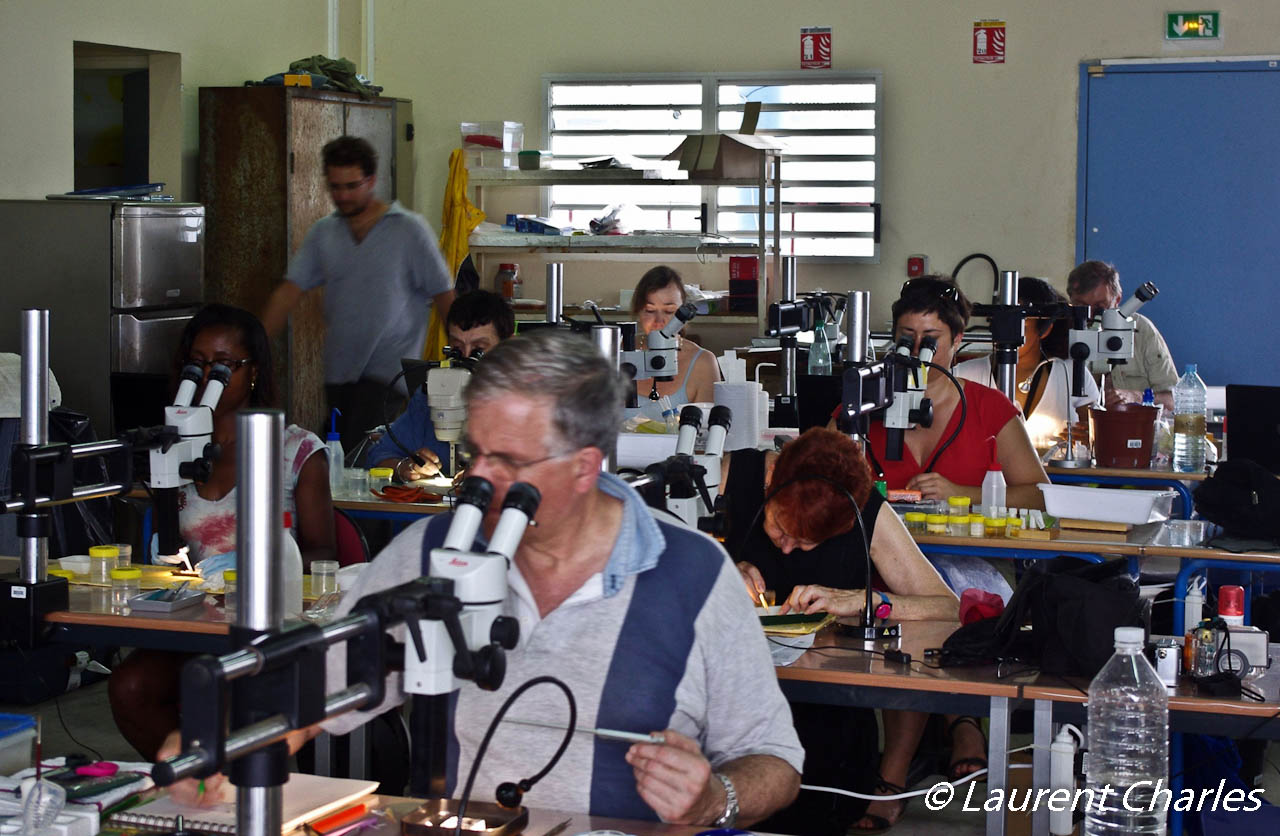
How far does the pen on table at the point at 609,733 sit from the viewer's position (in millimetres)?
1889

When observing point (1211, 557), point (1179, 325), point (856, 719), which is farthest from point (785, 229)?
point (856, 719)

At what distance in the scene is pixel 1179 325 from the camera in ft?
25.3

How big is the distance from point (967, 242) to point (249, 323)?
16.9 ft

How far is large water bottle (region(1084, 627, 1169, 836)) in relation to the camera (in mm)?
2273

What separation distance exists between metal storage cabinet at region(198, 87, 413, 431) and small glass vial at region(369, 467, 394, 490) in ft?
7.93

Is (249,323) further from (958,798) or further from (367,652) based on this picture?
Answer: (367,652)

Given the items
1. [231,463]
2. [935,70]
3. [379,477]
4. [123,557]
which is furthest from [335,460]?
[935,70]

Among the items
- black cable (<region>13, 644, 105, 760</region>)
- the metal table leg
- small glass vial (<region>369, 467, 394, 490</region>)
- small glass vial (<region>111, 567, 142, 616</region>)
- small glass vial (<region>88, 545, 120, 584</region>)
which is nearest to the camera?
the metal table leg

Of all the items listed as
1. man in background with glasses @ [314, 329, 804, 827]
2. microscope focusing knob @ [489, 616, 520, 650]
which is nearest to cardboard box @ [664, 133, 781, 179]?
man in background with glasses @ [314, 329, 804, 827]

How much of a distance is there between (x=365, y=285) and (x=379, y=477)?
1.17 meters

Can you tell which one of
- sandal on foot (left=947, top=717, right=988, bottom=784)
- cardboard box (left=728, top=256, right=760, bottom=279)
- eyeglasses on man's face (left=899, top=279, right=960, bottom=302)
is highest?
cardboard box (left=728, top=256, right=760, bottom=279)

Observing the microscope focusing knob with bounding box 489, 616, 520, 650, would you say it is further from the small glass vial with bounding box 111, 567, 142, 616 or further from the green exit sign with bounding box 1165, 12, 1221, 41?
the green exit sign with bounding box 1165, 12, 1221, 41

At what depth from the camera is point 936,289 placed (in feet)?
13.7

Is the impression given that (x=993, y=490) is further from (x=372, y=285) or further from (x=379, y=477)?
(x=372, y=285)
